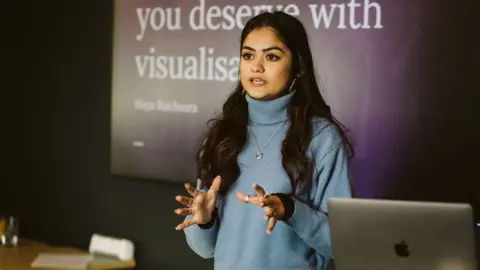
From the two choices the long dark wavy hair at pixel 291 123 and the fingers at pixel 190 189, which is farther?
the long dark wavy hair at pixel 291 123

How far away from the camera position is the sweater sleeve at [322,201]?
2.71m

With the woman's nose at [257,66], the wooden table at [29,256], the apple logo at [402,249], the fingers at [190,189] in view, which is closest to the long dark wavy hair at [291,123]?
the woman's nose at [257,66]

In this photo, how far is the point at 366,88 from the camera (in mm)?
3164

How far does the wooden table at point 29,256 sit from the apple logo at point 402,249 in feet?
6.44

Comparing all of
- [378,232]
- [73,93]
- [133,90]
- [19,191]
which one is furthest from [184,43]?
[378,232]

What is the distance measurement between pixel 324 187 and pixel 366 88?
20.8 inches

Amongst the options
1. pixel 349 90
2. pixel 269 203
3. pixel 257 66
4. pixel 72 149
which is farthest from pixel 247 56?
pixel 72 149

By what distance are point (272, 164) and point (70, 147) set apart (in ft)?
5.52

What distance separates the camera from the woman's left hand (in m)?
2.51

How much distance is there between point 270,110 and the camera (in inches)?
117

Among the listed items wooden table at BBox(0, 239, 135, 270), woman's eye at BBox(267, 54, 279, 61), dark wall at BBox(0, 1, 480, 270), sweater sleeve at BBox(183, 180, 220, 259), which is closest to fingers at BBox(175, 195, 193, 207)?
sweater sleeve at BBox(183, 180, 220, 259)

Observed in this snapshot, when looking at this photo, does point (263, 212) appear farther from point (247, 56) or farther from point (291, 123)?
point (247, 56)

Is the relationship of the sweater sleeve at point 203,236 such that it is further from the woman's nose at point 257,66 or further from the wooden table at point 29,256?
the wooden table at point 29,256

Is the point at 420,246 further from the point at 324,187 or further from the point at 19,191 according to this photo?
the point at 19,191
